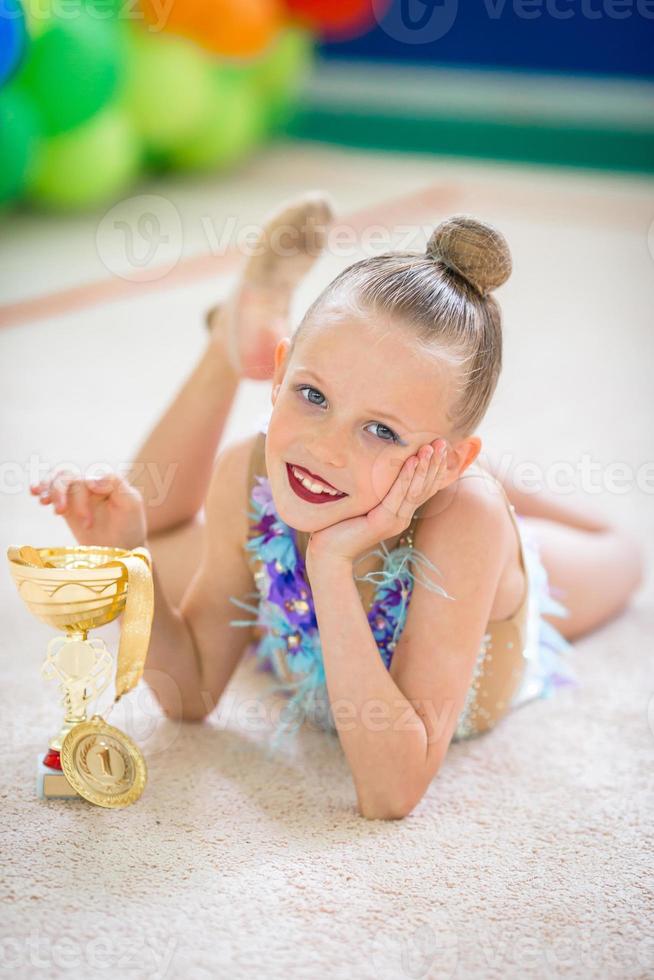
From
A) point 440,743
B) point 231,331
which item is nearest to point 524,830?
point 440,743

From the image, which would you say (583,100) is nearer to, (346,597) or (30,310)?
(30,310)

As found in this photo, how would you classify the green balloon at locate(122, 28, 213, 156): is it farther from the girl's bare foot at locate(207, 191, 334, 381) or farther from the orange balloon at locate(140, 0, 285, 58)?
the girl's bare foot at locate(207, 191, 334, 381)

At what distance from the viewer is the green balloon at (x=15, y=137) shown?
2.76m

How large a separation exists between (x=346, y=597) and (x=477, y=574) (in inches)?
4.9

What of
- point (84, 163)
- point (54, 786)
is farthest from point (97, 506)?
point (84, 163)

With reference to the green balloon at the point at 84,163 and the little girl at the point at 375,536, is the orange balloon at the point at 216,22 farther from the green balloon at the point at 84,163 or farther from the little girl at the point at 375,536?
the little girl at the point at 375,536

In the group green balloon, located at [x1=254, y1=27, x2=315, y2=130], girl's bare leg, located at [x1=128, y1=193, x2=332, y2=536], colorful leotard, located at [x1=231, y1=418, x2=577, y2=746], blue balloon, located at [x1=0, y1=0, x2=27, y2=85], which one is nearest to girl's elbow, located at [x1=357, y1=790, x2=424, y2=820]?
colorful leotard, located at [x1=231, y1=418, x2=577, y2=746]

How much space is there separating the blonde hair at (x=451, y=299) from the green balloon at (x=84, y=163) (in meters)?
2.31

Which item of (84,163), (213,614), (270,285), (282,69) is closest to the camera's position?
(213,614)

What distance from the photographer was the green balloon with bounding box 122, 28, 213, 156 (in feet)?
10.8

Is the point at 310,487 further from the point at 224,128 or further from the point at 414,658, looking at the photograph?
the point at 224,128

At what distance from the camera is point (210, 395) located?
1.44 m

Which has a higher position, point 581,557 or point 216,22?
point 216,22

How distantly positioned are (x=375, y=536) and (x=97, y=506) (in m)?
0.26
